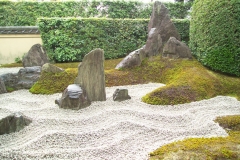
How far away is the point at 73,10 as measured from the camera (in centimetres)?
1091

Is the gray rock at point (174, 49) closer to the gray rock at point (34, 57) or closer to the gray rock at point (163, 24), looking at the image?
the gray rock at point (163, 24)

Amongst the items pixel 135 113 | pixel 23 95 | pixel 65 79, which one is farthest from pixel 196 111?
pixel 23 95

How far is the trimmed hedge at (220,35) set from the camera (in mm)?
5805

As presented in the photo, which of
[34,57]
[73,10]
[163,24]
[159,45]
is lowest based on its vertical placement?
[34,57]

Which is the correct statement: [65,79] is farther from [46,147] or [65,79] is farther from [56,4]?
[56,4]

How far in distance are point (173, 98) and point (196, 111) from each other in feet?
2.07

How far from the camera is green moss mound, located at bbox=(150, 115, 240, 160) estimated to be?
2736 millimetres

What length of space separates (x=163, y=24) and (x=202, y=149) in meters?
5.74

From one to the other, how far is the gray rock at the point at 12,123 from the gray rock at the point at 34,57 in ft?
11.4

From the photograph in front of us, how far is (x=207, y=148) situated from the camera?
9.44ft

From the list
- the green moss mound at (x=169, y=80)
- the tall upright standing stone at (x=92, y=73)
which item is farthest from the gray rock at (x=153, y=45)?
the tall upright standing stone at (x=92, y=73)

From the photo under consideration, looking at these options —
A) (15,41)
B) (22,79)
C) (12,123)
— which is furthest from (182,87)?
(15,41)

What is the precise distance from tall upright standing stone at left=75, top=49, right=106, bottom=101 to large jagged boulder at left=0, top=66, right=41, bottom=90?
214cm

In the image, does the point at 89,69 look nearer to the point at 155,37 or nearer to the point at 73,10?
the point at 155,37
